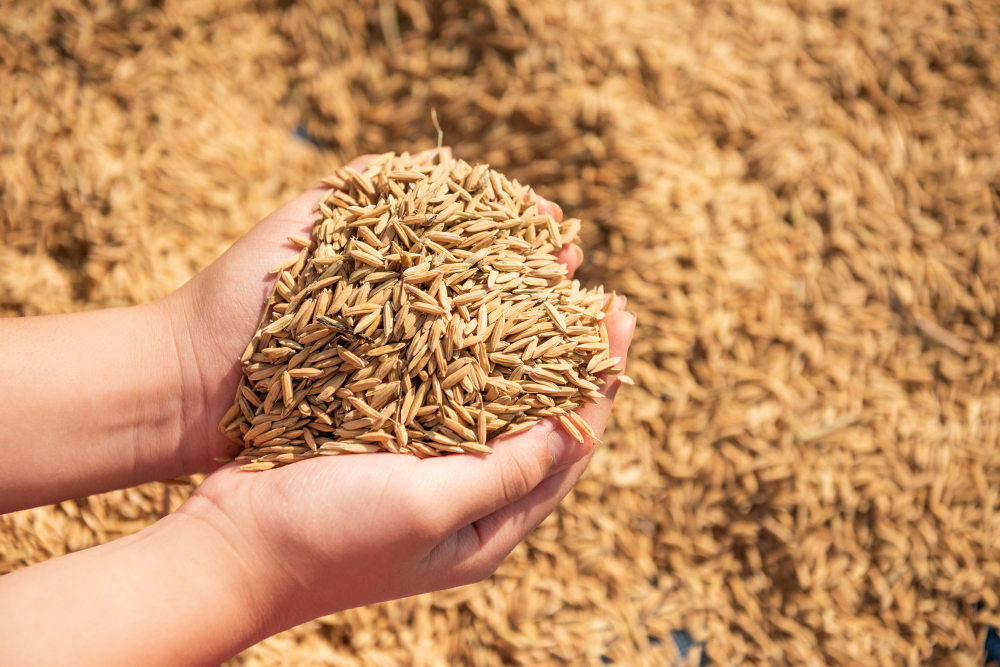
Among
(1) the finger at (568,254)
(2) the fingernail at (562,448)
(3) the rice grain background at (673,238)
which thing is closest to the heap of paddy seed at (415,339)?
(2) the fingernail at (562,448)

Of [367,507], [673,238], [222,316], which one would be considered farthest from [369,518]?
[673,238]

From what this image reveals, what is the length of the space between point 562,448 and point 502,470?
0.13 metres

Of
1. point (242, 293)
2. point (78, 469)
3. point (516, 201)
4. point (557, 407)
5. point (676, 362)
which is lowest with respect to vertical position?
point (676, 362)

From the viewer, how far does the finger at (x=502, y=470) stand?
115cm

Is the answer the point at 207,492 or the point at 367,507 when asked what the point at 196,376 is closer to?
the point at 207,492

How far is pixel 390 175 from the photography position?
1387 mm

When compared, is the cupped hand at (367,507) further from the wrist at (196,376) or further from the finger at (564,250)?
the finger at (564,250)

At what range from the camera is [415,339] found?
1229mm

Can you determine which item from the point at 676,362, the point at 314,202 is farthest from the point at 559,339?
the point at 676,362

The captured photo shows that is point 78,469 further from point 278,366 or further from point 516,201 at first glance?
point 516,201

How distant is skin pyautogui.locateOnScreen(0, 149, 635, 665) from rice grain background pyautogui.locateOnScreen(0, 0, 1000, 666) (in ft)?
1.42

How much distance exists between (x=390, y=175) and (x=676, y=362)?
1.03 m

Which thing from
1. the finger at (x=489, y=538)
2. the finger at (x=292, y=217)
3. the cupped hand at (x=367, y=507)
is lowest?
the finger at (x=489, y=538)

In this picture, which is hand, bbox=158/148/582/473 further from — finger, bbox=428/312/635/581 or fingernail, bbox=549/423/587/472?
fingernail, bbox=549/423/587/472
